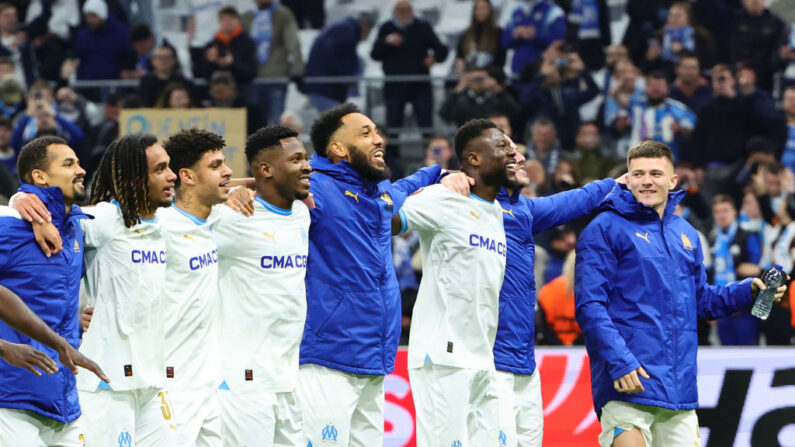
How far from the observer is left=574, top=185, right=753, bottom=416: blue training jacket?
24.6 ft

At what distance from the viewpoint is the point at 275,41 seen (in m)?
16.0

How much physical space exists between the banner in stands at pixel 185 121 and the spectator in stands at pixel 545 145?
3.41 m

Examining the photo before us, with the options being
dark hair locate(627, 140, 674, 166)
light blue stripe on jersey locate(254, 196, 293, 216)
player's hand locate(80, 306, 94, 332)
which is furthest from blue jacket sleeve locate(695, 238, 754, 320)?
player's hand locate(80, 306, 94, 332)

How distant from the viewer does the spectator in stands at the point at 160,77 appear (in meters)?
15.2

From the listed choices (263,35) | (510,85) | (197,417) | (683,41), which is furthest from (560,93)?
(197,417)

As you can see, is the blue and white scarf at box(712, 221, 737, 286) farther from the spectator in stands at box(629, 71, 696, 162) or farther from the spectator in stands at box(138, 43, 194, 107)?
the spectator in stands at box(138, 43, 194, 107)

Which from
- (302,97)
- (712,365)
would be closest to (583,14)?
(302,97)

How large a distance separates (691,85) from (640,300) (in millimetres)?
7758

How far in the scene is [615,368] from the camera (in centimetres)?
736

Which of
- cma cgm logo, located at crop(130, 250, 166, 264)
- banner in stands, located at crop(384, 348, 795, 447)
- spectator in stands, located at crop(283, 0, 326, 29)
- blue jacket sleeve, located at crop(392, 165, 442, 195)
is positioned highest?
spectator in stands, located at crop(283, 0, 326, 29)

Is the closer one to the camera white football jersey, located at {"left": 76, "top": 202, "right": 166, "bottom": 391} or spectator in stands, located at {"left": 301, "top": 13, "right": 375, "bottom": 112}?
white football jersey, located at {"left": 76, "top": 202, "right": 166, "bottom": 391}

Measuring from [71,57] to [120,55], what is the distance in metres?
0.77

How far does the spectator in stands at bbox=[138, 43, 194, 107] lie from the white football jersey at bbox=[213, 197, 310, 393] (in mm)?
8110

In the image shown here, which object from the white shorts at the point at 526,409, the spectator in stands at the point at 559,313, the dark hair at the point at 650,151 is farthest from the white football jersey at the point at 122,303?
the spectator in stands at the point at 559,313
